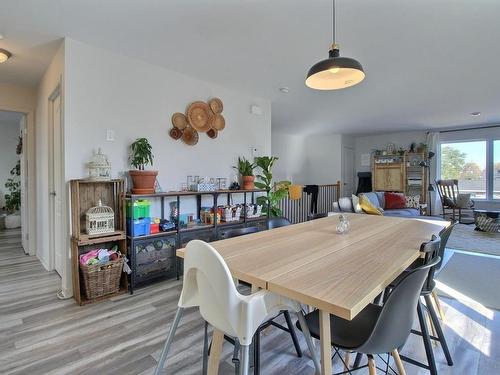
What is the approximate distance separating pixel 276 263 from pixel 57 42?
2.97 meters

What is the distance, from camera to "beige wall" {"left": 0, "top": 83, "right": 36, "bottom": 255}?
378 centimetres

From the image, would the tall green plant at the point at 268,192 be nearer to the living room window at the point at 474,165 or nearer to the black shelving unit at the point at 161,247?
the black shelving unit at the point at 161,247

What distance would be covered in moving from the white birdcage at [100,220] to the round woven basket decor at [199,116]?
1457 mm

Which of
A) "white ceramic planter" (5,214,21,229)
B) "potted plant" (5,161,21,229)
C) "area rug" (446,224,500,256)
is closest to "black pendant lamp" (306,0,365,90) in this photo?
"area rug" (446,224,500,256)

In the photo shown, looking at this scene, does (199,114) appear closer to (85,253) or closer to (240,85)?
(240,85)

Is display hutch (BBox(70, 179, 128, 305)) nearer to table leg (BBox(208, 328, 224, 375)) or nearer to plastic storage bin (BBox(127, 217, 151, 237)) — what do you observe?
plastic storage bin (BBox(127, 217, 151, 237))

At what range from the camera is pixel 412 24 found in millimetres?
2396

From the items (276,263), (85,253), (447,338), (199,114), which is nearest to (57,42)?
(199,114)

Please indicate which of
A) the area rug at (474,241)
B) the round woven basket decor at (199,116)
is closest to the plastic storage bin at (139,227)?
the round woven basket decor at (199,116)

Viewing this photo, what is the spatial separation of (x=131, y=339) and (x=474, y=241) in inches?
213

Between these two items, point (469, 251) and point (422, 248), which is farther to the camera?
point (469, 251)

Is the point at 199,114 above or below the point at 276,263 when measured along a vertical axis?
above

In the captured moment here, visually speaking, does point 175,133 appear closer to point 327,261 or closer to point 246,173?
point 246,173

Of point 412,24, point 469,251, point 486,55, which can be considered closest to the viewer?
point 412,24
